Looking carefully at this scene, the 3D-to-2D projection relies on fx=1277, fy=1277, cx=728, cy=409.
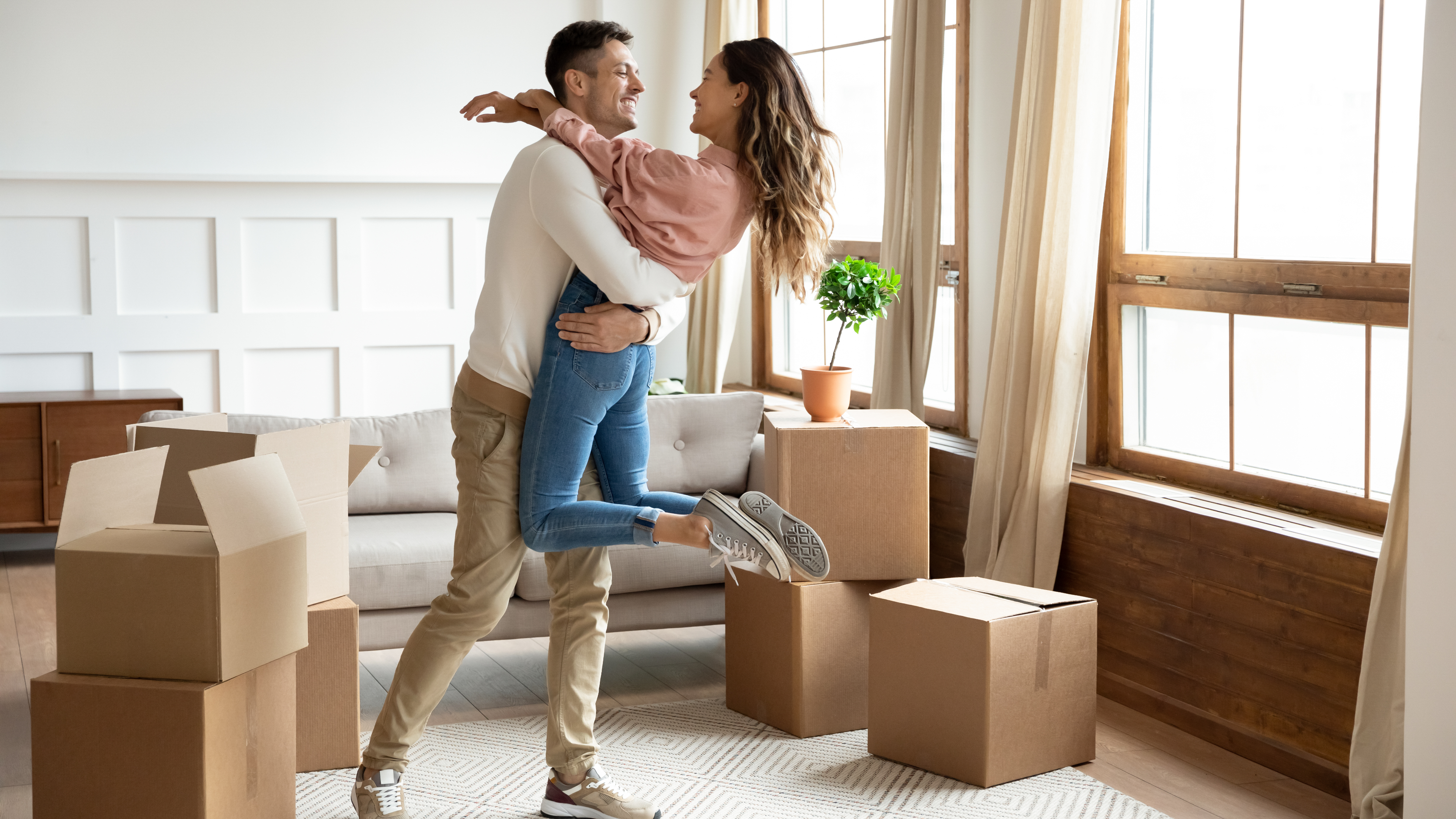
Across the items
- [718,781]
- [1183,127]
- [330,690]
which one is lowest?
[718,781]

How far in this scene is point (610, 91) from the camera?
7.58 feet

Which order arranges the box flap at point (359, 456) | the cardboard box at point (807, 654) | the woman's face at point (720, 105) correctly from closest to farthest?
1. the woman's face at point (720, 105)
2. the box flap at point (359, 456)
3. the cardboard box at point (807, 654)

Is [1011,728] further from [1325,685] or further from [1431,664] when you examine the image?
[1431,664]

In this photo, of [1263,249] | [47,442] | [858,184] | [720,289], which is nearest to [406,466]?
[47,442]

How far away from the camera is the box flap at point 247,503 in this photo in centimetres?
184

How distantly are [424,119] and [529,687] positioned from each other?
121 inches

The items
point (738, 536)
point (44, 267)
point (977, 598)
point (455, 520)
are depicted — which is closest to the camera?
point (738, 536)

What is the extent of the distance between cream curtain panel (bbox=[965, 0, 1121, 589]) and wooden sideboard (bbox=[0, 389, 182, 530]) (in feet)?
9.88

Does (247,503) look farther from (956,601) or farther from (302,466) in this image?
(956,601)

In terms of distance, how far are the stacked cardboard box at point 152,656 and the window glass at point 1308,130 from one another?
226 centimetres

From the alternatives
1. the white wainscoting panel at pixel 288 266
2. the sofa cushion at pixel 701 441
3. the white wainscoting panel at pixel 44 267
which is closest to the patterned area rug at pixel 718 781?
the sofa cushion at pixel 701 441

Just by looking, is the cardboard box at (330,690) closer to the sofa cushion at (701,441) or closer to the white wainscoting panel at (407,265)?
the sofa cushion at (701,441)

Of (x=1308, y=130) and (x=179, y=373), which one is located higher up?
Answer: (x=1308, y=130)

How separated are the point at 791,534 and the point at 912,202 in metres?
2.04
